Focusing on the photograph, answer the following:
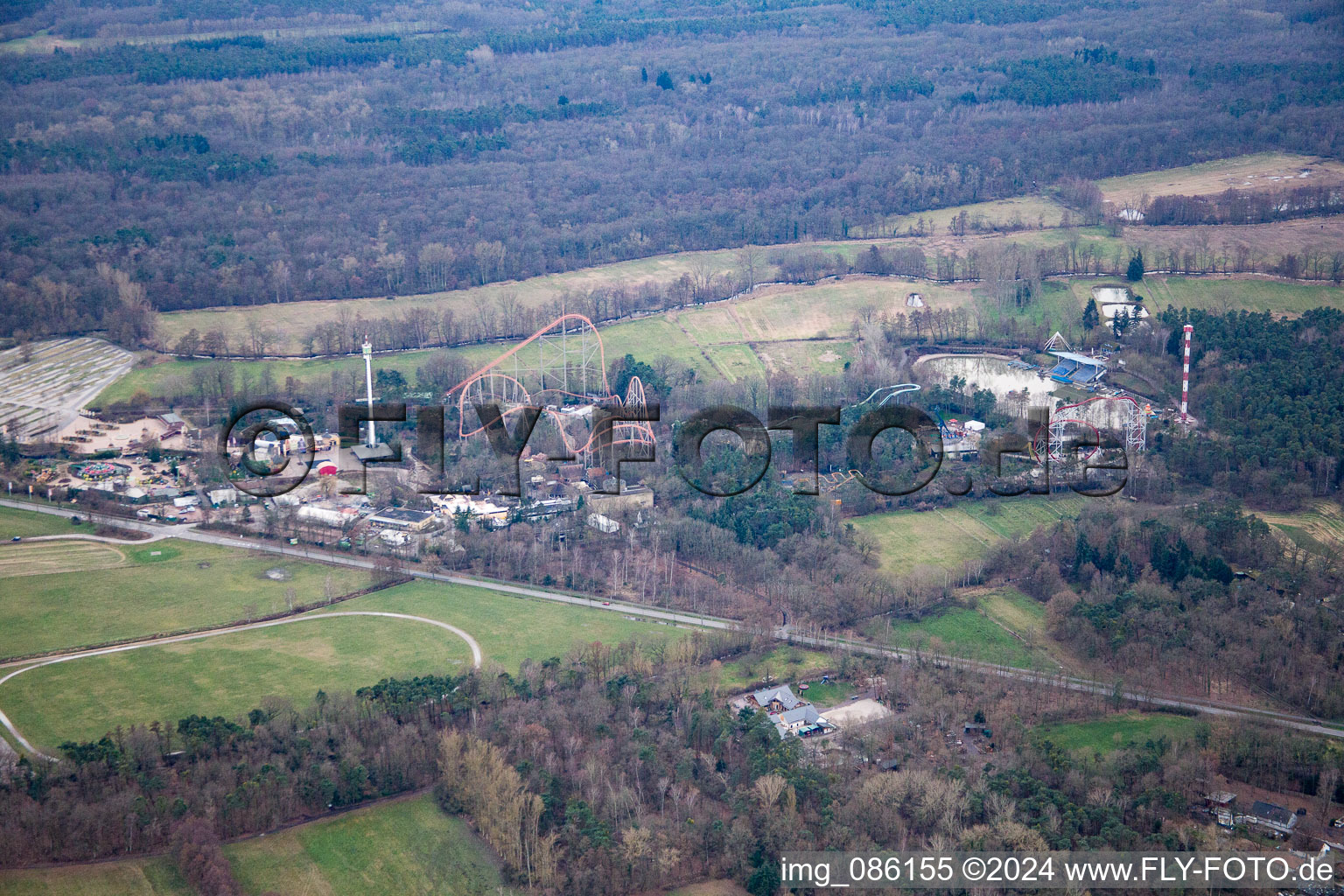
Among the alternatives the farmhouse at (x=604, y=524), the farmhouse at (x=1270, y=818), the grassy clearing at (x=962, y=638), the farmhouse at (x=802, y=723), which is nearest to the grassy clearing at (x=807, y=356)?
the farmhouse at (x=604, y=524)

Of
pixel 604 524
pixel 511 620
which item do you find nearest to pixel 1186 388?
pixel 604 524

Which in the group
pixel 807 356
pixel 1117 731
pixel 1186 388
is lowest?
pixel 1117 731

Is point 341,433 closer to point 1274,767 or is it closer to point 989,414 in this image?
point 989,414

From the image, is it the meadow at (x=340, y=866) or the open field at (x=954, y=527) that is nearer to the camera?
the meadow at (x=340, y=866)

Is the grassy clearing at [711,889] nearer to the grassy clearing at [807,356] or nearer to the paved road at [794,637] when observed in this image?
the paved road at [794,637]

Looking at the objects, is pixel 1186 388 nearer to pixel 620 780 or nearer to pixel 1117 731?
pixel 1117 731
